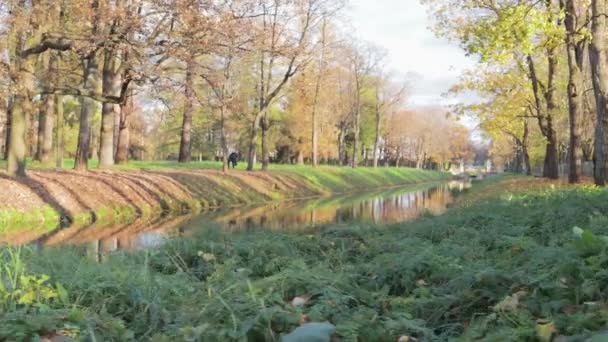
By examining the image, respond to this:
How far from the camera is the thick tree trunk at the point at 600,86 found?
51.8 feet

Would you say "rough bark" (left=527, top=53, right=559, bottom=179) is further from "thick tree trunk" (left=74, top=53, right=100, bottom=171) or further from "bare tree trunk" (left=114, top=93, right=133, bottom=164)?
"bare tree trunk" (left=114, top=93, right=133, bottom=164)

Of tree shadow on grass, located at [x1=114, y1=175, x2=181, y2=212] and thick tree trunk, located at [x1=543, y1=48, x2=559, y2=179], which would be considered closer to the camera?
tree shadow on grass, located at [x1=114, y1=175, x2=181, y2=212]

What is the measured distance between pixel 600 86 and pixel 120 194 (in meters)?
17.6

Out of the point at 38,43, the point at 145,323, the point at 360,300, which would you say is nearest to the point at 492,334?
the point at 360,300

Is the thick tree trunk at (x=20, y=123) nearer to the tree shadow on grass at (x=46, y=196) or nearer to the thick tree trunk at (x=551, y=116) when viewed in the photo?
the tree shadow on grass at (x=46, y=196)

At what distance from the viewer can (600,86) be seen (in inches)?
632

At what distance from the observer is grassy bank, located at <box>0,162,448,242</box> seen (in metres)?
16.9

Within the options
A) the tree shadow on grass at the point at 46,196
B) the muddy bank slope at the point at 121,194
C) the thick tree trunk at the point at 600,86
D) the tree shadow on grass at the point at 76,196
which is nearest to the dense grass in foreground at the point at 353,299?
the thick tree trunk at the point at 600,86

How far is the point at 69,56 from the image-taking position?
1083 inches

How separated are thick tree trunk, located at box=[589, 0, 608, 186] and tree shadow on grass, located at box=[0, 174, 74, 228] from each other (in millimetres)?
16657

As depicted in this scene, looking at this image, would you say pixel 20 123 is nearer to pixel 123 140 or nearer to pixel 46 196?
pixel 46 196

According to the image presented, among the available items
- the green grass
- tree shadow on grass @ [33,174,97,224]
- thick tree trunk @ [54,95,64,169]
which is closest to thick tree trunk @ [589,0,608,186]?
the green grass

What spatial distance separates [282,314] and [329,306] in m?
0.69

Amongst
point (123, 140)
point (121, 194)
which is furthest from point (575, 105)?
point (123, 140)
